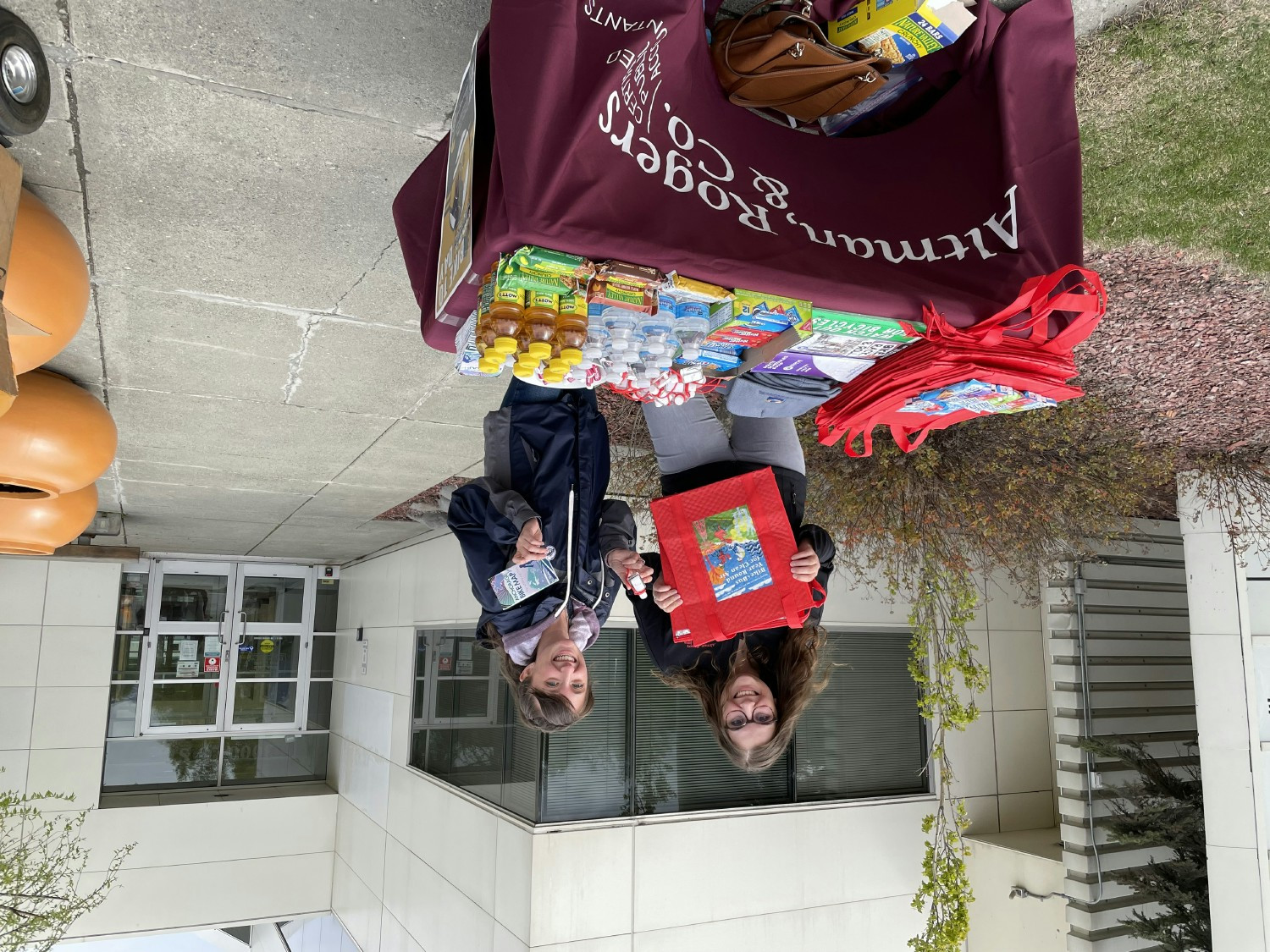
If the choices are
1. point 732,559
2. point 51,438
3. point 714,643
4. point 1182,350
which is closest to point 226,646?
point 51,438

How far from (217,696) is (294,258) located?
9474 millimetres

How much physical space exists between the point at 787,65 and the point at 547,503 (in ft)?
3.63

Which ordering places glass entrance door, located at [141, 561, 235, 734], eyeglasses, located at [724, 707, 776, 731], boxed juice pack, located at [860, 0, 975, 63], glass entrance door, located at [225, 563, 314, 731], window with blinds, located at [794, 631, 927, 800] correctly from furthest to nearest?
1. glass entrance door, located at [225, 563, 314, 731]
2. glass entrance door, located at [141, 561, 235, 734]
3. window with blinds, located at [794, 631, 927, 800]
4. eyeglasses, located at [724, 707, 776, 731]
5. boxed juice pack, located at [860, 0, 975, 63]

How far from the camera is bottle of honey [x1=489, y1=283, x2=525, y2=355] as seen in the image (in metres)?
1.32

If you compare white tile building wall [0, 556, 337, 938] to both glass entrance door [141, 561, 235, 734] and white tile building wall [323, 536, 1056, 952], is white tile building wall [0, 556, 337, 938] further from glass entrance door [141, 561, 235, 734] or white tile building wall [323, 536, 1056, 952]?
white tile building wall [323, 536, 1056, 952]

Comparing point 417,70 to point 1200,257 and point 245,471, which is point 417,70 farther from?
point 245,471

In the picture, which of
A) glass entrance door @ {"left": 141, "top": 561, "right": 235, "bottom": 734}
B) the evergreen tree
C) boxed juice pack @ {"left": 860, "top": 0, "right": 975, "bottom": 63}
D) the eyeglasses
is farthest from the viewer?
glass entrance door @ {"left": 141, "top": 561, "right": 235, "bottom": 734}

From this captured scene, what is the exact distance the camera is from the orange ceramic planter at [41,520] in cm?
343

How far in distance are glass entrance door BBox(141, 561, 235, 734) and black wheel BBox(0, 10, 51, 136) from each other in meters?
9.80

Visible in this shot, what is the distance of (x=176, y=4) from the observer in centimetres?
163

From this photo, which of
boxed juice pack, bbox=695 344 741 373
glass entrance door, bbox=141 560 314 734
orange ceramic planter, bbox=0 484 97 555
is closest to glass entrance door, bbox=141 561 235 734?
glass entrance door, bbox=141 560 314 734

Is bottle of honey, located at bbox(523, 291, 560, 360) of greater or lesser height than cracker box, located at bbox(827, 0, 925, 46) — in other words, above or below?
below

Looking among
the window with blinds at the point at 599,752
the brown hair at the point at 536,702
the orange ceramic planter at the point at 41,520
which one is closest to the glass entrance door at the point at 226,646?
the orange ceramic planter at the point at 41,520

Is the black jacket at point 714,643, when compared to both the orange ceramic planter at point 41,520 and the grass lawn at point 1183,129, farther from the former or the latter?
the orange ceramic planter at point 41,520
